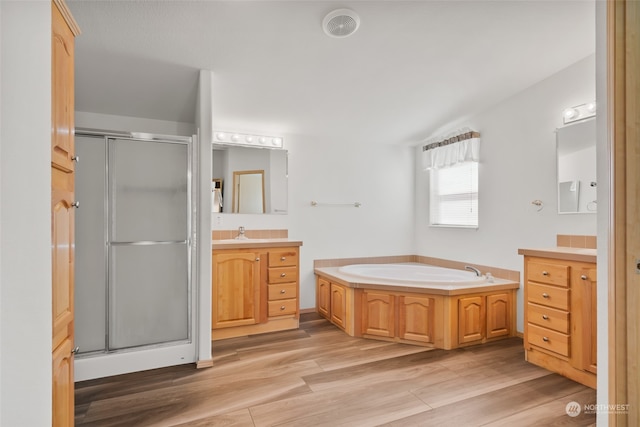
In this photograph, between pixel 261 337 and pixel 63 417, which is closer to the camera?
pixel 63 417

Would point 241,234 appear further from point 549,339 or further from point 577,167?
point 577,167

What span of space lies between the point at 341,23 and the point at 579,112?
7.12 ft

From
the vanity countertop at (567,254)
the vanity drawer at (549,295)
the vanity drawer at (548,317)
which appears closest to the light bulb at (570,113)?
the vanity countertop at (567,254)

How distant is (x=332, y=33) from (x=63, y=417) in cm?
263

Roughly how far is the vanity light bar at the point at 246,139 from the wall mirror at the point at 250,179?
0.18ft

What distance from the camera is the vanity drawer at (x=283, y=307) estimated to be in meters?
3.41

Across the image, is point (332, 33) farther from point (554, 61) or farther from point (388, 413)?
point (388, 413)

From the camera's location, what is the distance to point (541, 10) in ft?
7.50

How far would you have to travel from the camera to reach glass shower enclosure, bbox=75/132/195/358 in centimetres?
240

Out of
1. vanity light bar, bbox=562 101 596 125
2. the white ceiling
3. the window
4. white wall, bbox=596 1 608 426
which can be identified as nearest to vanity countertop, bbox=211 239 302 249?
the white ceiling

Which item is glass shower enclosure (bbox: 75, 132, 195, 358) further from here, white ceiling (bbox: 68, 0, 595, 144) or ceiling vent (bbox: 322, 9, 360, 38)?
ceiling vent (bbox: 322, 9, 360, 38)

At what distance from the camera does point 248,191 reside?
3.89 m

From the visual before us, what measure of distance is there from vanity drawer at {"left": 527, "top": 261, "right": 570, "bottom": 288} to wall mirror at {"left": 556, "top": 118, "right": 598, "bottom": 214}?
0.66 m

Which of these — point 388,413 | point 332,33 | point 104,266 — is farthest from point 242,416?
point 332,33
